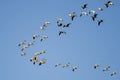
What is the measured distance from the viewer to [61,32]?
60.1m

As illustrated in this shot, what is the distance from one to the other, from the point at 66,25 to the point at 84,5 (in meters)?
4.06

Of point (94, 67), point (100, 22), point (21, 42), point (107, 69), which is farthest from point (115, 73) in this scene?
point (21, 42)

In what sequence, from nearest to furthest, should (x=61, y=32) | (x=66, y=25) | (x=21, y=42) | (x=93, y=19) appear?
(x=93, y=19) → (x=66, y=25) → (x=61, y=32) → (x=21, y=42)

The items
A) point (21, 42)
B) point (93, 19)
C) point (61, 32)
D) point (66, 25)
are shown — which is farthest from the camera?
point (21, 42)

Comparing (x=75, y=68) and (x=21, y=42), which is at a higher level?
(x=21, y=42)

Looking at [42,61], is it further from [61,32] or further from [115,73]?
[115,73]

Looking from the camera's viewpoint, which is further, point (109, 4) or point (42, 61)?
point (42, 61)

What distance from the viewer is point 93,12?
182ft

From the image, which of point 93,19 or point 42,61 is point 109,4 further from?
point 42,61

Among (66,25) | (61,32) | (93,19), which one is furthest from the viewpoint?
(61,32)

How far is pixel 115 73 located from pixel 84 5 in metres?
14.6

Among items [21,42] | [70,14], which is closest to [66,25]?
[70,14]

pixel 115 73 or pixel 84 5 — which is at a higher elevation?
pixel 84 5

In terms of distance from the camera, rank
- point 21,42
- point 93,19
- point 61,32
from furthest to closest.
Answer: point 21,42 < point 61,32 < point 93,19
